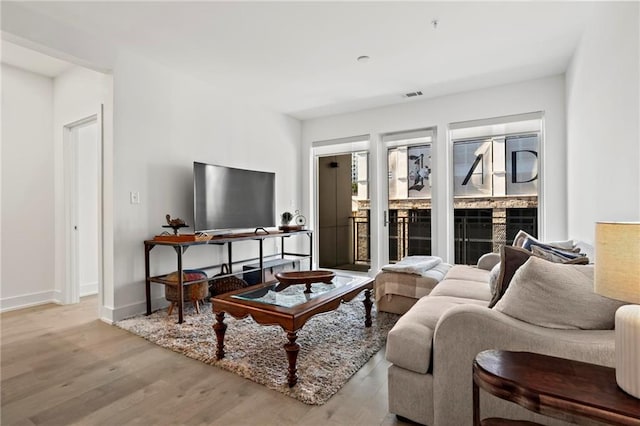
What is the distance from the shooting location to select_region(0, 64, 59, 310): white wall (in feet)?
11.4

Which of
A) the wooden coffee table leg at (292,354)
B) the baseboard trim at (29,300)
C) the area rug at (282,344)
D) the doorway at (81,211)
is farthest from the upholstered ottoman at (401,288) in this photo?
the baseboard trim at (29,300)

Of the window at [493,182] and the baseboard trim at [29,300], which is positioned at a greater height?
the window at [493,182]

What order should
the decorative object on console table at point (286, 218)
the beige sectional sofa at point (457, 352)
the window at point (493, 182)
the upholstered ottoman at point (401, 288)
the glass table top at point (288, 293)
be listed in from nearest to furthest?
the beige sectional sofa at point (457, 352) < the glass table top at point (288, 293) < the upholstered ottoman at point (401, 288) < the window at point (493, 182) < the decorative object on console table at point (286, 218)

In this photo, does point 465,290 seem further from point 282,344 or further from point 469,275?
point 282,344

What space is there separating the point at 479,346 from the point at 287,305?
113cm

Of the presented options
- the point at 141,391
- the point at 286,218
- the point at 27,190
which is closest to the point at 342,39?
the point at 286,218

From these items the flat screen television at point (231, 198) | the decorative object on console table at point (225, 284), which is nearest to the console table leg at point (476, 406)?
the flat screen television at point (231, 198)

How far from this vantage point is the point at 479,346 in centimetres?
135

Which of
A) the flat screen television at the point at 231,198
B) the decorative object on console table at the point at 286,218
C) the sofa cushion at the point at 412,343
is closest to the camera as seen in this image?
the sofa cushion at the point at 412,343

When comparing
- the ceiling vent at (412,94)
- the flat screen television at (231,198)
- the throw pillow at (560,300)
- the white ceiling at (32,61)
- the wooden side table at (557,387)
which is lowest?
the wooden side table at (557,387)

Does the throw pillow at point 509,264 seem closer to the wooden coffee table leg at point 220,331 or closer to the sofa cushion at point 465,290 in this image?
the sofa cushion at point 465,290

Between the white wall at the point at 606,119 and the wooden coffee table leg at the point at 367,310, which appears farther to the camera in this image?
the wooden coffee table leg at the point at 367,310

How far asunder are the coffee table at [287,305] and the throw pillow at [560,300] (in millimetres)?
1103

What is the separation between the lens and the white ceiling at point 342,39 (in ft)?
8.15
